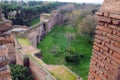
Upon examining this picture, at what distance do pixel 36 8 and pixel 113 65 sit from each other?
38147 mm

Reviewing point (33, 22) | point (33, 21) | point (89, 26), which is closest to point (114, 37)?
point (89, 26)

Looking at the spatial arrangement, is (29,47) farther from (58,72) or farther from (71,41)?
(71,41)

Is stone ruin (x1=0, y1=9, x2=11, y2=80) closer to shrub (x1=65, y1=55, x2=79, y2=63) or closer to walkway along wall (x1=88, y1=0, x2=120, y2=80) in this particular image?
walkway along wall (x1=88, y1=0, x2=120, y2=80)

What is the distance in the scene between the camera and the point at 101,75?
3.36 meters

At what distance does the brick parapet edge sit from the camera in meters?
3.02

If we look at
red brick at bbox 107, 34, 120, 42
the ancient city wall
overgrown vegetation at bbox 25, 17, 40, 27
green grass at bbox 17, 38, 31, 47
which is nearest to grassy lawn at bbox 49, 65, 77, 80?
green grass at bbox 17, 38, 31, 47

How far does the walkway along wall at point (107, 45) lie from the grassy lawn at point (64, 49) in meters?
13.9

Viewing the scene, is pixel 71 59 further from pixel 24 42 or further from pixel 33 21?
pixel 33 21

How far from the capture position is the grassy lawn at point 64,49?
1925 centimetres

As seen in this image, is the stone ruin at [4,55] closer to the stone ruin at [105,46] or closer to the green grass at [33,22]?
the stone ruin at [105,46]

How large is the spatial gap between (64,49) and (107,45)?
67.6ft

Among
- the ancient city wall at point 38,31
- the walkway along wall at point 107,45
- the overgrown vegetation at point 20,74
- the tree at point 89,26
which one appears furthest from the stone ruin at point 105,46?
the tree at point 89,26

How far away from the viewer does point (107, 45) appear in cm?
323

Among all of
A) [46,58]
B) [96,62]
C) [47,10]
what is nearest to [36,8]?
[47,10]
